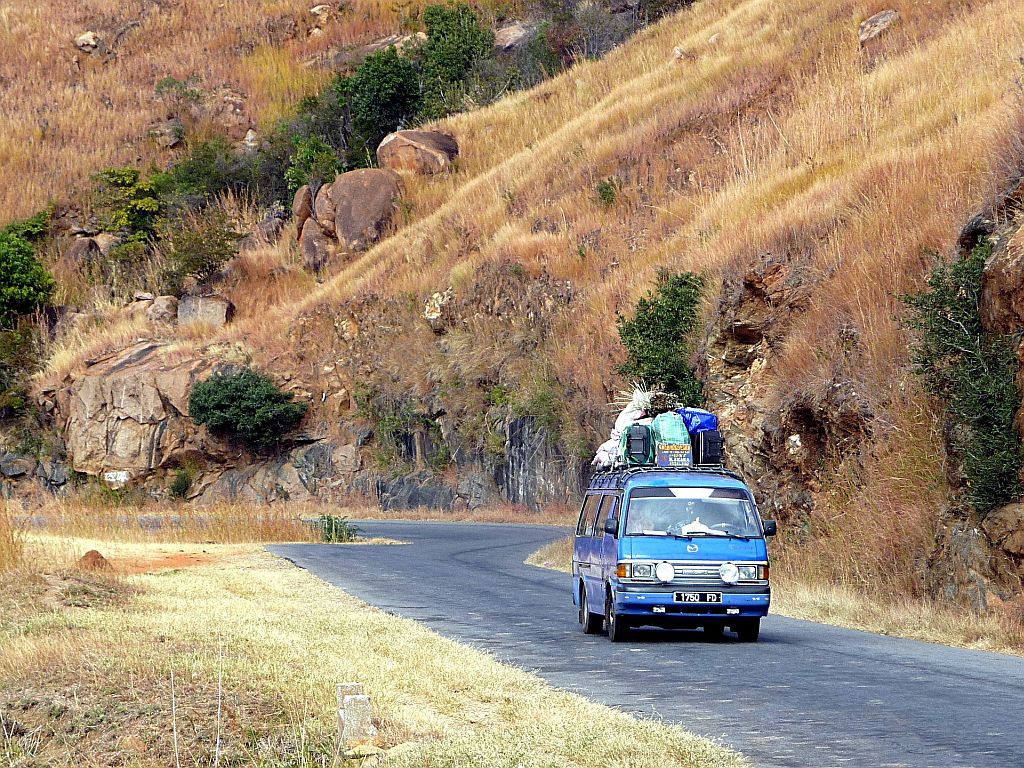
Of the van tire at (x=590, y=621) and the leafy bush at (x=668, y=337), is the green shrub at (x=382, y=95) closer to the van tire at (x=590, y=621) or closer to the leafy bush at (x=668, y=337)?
the leafy bush at (x=668, y=337)

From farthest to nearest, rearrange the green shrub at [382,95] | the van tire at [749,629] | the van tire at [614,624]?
the green shrub at [382,95], the van tire at [749,629], the van tire at [614,624]

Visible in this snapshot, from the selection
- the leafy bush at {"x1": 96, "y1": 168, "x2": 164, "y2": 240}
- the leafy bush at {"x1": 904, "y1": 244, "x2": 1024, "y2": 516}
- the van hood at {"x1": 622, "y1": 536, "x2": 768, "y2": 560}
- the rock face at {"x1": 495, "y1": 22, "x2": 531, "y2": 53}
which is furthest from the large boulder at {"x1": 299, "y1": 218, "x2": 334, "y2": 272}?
the van hood at {"x1": 622, "y1": 536, "x2": 768, "y2": 560}

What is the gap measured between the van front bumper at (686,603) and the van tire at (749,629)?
15.1 inches

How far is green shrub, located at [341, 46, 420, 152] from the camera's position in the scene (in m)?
72.9

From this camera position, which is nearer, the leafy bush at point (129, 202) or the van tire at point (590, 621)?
the van tire at point (590, 621)

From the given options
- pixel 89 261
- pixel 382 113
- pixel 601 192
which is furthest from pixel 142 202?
pixel 601 192

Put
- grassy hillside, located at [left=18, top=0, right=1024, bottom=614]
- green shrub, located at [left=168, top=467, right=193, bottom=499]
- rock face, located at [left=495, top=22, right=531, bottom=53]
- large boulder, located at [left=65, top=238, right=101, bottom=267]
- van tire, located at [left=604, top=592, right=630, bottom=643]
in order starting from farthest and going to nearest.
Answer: rock face, located at [left=495, top=22, right=531, bottom=53] → large boulder, located at [left=65, top=238, right=101, bottom=267] → green shrub, located at [left=168, top=467, right=193, bottom=499] → grassy hillside, located at [left=18, top=0, right=1024, bottom=614] → van tire, located at [left=604, top=592, right=630, bottom=643]

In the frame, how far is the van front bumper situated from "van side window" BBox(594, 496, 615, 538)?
1.44 metres

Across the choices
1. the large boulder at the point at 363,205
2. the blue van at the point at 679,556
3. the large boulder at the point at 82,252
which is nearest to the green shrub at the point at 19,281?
the large boulder at the point at 82,252

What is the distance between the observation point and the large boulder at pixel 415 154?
64.9 m

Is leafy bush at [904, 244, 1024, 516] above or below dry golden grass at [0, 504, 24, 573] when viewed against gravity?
above

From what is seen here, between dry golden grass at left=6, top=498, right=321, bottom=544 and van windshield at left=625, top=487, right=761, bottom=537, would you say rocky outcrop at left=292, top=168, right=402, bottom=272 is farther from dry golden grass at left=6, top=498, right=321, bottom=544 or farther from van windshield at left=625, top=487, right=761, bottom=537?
van windshield at left=625, top=487, right=761, bottom=537

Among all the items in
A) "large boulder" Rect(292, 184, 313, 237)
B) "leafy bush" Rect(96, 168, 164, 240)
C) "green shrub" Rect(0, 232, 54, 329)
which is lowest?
"green shrub" Rect(0, 232, 54, 329)

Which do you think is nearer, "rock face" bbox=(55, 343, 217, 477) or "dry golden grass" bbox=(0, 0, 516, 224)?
"rock face" bbox=(55, 343, 217, 477)
